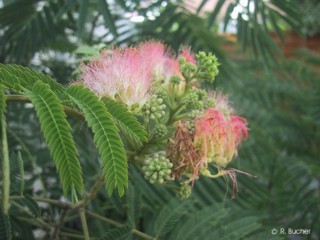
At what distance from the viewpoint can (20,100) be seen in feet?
1.86

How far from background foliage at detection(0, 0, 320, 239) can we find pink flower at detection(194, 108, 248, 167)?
20 centimetres

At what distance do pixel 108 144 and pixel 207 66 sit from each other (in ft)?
1.00

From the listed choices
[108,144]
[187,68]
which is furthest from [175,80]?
[108,144]

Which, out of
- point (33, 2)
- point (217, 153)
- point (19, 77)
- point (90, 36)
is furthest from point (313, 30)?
point (19, 77)

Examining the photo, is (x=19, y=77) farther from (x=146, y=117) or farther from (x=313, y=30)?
(x=313, y=30)

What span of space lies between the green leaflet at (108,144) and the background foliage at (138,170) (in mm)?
218

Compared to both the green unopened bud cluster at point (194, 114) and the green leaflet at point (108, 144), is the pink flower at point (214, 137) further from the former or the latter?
the green leaflet at point (108, 144)

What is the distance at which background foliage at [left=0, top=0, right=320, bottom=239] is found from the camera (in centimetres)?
90

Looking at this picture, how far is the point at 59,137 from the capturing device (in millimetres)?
510

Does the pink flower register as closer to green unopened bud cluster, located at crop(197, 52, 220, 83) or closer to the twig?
green unopened bud cluster, located at crop(197, 52, 220, 83)

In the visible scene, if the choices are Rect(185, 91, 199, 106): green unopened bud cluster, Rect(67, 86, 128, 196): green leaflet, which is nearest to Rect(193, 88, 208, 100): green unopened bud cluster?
Rect(185, 91, 199, 106): green unopened bud cluster

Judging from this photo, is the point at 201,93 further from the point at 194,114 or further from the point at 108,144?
the point at 108,144

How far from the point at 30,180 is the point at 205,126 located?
57cm

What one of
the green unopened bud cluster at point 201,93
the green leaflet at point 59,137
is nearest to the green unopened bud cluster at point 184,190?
the green unopened bud cluster at point 201,93
